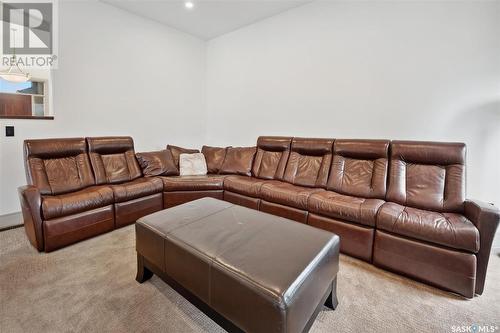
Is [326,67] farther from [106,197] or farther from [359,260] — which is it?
[106,197]

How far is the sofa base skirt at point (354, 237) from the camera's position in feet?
7.02

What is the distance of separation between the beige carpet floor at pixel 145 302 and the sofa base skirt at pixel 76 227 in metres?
0.17

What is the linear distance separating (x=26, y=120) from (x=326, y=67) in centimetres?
393

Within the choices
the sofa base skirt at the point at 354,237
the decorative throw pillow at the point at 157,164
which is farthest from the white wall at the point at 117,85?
the sofa base skirt at the point at 354,237

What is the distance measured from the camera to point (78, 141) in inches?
117

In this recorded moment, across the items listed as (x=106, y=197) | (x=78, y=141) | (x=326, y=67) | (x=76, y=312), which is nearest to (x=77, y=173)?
(x=78, y=141)

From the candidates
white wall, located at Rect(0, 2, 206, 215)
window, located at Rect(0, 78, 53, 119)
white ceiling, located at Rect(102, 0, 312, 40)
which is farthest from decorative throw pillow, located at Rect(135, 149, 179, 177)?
white ceiling, located at Rect(102, 0, 312, 40)

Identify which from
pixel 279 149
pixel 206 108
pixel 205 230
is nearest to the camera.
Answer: pixel 205 230

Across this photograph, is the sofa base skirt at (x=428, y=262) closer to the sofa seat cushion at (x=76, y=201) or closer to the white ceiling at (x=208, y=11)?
the sofa seat cushion at (x=76, y=201)

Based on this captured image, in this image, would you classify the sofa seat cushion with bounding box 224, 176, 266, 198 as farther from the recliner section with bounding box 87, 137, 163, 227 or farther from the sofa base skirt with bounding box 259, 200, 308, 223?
the recliner section with bounding box 87, 137, 163, 227

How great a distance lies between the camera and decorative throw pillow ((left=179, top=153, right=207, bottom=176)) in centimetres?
371

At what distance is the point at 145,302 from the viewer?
1641 mm

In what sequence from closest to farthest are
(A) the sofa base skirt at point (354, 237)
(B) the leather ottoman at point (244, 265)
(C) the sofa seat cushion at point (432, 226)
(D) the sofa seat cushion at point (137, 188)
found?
(B) the leather ottoman at point (244, 265) < (C) the sofa seat cushion at point (432, 226) < (A) the sofa base skirt at point (354, 237) < (D) the sofa seat cushion at point (137, 188)

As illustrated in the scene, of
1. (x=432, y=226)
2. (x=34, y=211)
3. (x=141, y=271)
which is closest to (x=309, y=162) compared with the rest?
(x=432, y=226)
